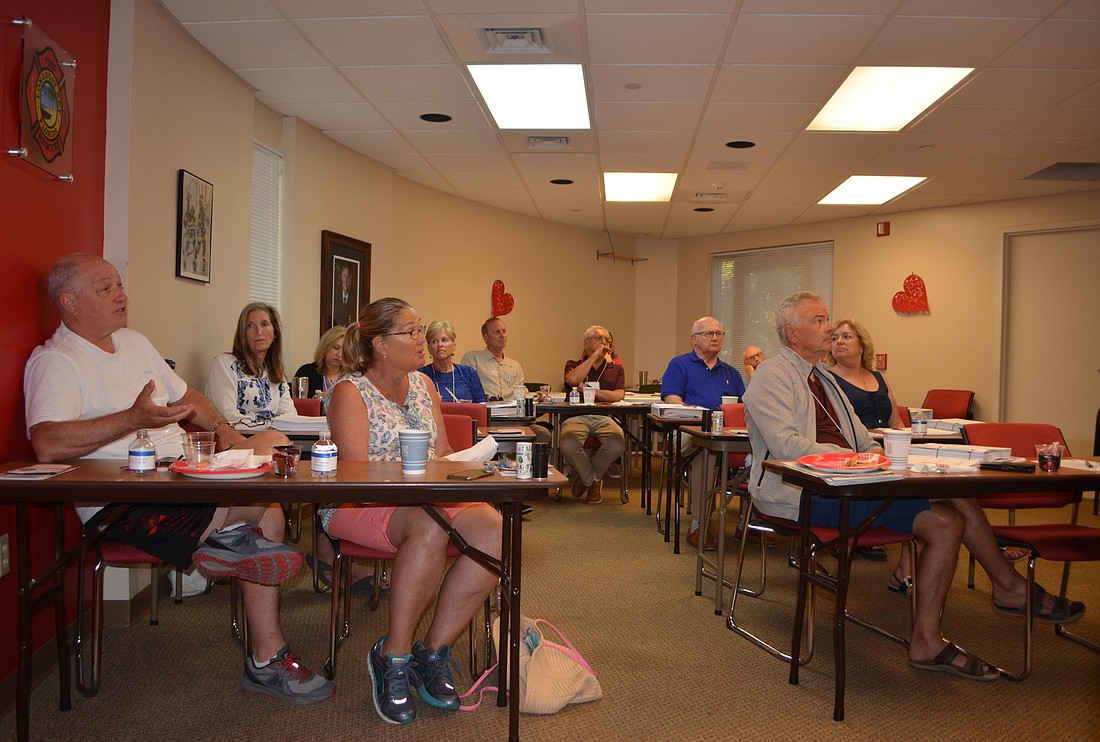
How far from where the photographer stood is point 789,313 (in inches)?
132

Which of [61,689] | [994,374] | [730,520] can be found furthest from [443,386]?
[994,374]

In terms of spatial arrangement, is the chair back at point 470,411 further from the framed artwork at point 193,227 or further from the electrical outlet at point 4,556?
the electrical outlet at point 4,556

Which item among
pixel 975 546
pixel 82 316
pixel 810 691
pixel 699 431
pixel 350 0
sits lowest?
pixel 810 691

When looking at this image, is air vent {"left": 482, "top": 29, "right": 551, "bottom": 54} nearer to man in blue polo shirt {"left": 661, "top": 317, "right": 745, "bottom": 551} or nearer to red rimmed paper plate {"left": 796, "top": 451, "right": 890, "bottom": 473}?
man in blue polo shirt {"left": 661, "top": 317, "right": 745, "bottom": 551}

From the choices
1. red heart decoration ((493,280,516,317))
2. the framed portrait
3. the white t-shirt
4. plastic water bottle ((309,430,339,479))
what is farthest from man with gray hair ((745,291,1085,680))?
red heart decoration ((493,280,516,317))

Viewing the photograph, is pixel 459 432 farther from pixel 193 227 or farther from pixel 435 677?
pixel 193 227

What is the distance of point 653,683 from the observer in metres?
2.78

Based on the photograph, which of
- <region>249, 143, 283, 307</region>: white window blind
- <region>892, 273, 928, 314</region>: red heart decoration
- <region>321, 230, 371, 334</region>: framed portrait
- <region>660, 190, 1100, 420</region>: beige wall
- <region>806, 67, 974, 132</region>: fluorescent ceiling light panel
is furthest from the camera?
<region>892, 273, 928, 314</region>: red heart decoration

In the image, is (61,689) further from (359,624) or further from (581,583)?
(581,583)

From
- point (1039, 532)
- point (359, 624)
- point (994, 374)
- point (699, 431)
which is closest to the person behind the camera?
point (1039, 532)

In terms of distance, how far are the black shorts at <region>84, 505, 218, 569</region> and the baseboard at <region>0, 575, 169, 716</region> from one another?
16.3 inches

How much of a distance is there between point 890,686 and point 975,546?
71 centimetres

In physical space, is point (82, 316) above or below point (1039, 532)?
above

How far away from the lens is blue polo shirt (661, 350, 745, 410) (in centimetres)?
573
